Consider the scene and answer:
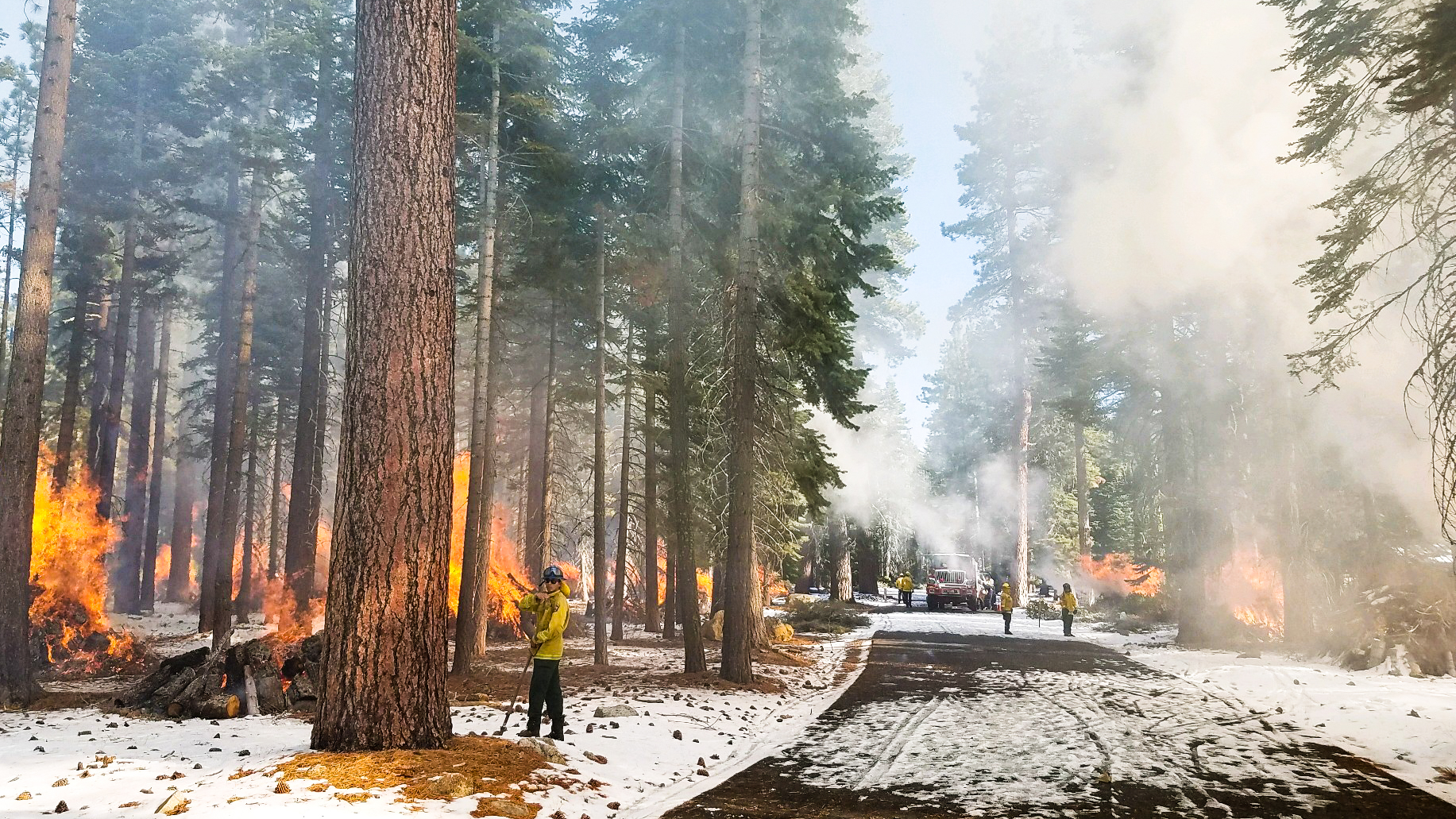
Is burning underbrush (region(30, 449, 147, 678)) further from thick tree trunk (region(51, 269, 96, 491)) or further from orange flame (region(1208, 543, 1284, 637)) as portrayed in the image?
orange flame (region(1208, 543, 1284, 637))

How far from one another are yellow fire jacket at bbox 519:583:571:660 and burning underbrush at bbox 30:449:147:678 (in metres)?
7.50

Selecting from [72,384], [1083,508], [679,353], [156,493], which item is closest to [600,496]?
[679,353]

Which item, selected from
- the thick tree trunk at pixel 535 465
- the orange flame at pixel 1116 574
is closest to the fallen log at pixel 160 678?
the thick tree trunk at pixel 535 465

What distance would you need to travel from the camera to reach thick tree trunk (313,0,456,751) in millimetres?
6527

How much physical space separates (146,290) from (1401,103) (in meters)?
33.2

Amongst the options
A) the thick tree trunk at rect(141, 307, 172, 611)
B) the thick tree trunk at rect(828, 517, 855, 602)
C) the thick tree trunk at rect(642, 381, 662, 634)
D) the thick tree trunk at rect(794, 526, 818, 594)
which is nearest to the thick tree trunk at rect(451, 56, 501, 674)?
the thick tree trunk at rect(642, 381, 662, 634)

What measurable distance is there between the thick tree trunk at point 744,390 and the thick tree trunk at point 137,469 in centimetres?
2274

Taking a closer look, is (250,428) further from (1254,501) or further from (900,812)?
(1254,501)

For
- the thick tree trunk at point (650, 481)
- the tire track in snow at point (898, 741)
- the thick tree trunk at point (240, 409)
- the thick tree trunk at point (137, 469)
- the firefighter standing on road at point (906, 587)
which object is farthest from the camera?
the firefighter standing on road at point (906, 587)

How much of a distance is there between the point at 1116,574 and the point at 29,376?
1763 inches

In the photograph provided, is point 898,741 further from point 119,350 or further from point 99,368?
point 99,368

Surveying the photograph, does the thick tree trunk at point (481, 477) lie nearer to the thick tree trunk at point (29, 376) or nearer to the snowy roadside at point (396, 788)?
the snowy roadside at point (396, 788)

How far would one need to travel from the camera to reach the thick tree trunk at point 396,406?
653cm

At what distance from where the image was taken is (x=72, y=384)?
23.4 m
